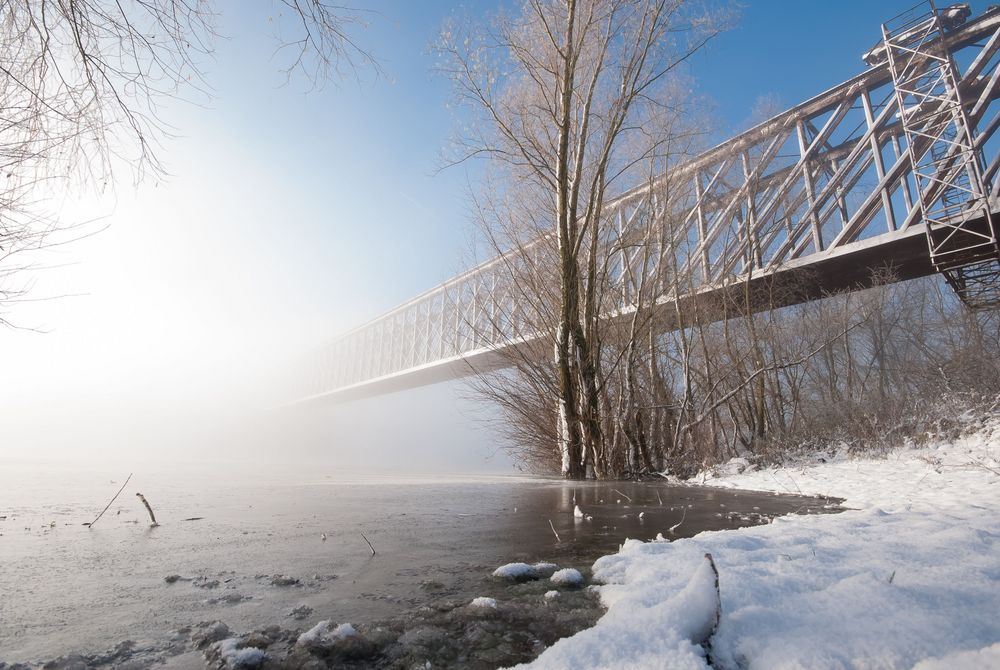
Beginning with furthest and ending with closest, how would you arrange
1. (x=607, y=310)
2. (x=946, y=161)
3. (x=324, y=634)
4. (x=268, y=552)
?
(x=946, y=161) < (x=607, y=310) < (x=268, y=552) < (x=324, y=634)

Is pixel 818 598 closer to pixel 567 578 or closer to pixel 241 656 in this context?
pixel 567 578

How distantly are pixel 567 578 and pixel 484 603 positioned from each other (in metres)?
0.33

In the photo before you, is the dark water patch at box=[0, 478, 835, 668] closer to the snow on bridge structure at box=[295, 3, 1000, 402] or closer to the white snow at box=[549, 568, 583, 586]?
the white snow at box=[549, 568, 583, 586]

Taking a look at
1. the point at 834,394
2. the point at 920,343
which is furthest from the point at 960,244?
the point at 834,394

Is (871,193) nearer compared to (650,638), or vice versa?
(650,638)

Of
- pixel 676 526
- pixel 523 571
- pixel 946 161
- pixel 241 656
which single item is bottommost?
pixel 676 526

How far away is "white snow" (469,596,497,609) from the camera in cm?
128

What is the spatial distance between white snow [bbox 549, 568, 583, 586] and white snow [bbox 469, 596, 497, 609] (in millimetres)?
296

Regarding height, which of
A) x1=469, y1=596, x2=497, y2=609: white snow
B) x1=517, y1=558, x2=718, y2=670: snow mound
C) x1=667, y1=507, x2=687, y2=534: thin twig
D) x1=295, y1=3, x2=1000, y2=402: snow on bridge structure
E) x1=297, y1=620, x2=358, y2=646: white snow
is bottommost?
x1=667, y1=507, x2=687, y2=534: thin twig

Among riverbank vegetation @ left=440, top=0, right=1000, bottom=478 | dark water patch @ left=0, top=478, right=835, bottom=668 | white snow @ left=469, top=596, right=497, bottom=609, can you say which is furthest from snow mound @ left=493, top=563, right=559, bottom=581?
riverbank vegetation @ left=440, top=0, right=1000, bottom=478

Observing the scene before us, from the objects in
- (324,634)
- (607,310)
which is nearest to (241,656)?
(324,634)

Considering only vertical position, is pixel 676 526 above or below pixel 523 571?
below

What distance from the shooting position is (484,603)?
4.24 feet

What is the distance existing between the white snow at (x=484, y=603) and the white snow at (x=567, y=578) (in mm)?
296
